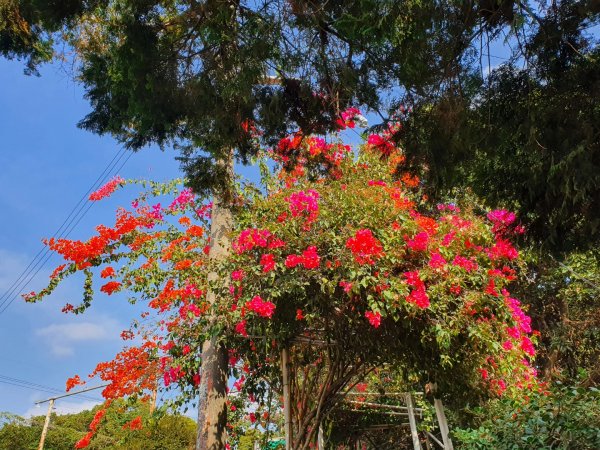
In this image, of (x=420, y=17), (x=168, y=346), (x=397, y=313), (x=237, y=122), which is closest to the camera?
(x=420, y=17)

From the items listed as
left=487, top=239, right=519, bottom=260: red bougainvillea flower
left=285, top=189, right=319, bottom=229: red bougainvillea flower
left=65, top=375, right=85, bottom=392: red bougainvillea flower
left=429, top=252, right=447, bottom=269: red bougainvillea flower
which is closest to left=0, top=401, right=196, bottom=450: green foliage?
left=65, top=375, right=85, bottom=392: red bougainvillea flower

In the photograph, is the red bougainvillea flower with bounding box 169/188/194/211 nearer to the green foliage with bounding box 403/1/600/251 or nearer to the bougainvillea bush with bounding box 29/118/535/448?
the bougainvillea bush with bounding box 29/118/535/448

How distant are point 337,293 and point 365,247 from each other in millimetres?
736

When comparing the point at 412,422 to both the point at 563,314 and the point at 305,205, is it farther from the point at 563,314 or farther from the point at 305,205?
the point at 305,205

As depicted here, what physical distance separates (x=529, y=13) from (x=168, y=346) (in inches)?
204

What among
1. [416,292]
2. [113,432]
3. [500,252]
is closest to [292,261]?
[416,292]

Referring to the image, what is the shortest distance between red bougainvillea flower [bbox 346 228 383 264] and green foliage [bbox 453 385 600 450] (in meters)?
1.69

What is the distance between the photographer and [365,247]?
14.9 ft

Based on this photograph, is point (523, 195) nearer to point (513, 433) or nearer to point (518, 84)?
point (518, 84)

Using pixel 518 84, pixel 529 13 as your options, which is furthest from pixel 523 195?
pixel 529 13

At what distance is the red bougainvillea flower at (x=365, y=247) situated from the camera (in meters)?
4.52

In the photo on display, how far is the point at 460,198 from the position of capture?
7.69 m

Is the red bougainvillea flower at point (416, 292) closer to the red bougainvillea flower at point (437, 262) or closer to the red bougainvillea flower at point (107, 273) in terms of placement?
the red bougainvillea flower at point (437, 262)

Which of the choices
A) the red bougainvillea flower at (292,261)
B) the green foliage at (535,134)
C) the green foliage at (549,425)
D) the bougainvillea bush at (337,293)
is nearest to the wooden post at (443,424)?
the bougainvillea bush at (337,293)
